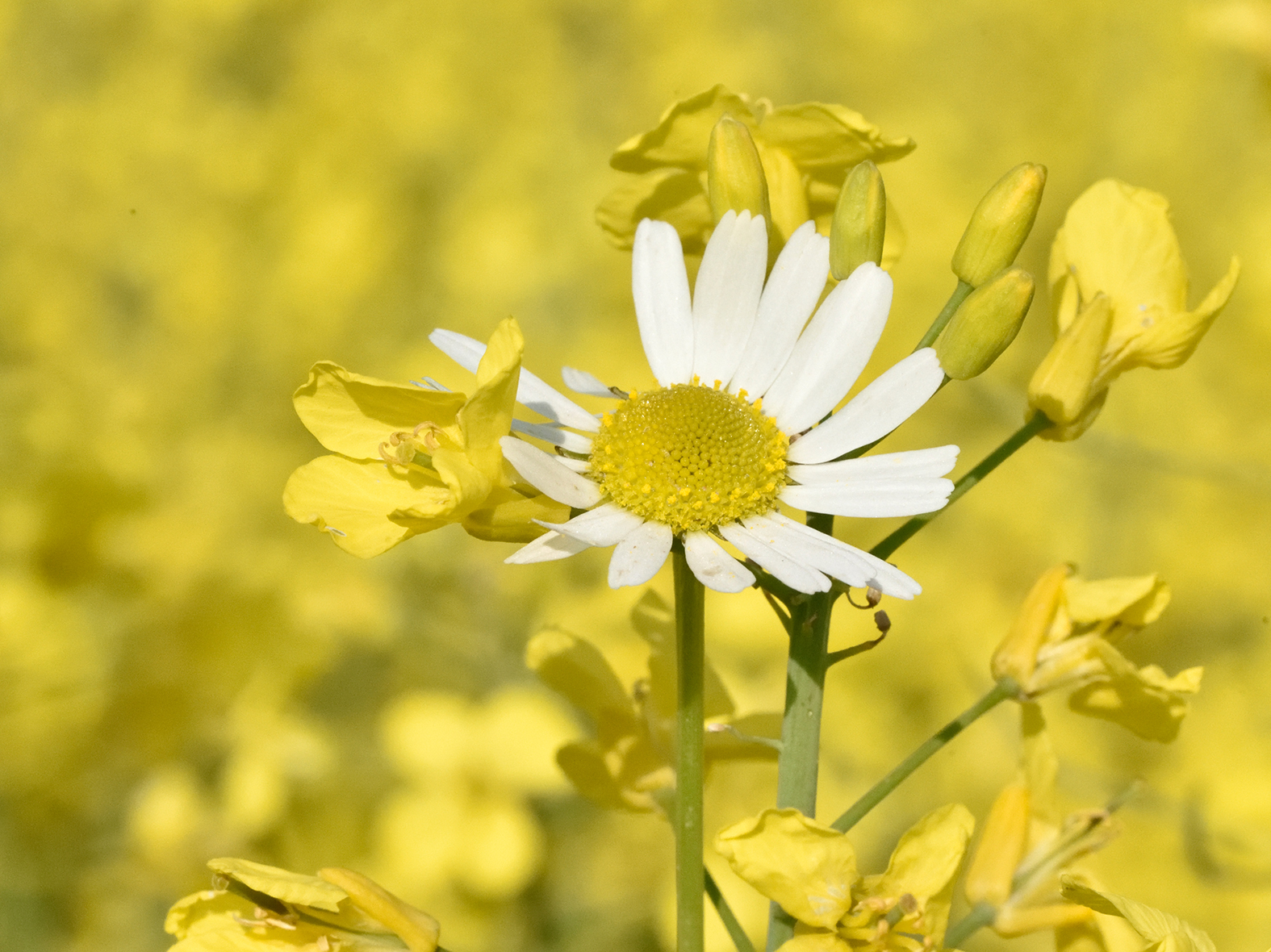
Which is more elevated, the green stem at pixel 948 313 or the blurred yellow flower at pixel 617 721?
the green stem at pixel 948 313

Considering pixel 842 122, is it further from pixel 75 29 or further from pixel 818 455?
pixel 75 29

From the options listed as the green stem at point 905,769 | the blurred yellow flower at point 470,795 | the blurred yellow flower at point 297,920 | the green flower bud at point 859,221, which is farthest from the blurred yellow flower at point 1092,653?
the blurred yellow flower at point 470,795

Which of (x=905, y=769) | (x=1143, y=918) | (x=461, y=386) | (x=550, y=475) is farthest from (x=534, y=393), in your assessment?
(x=461, y=386)

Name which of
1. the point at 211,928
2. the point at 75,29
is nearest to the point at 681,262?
the point at 211,928

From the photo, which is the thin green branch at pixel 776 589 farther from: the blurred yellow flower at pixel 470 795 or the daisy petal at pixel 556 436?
the blurred yellow flower at pixel 470 795

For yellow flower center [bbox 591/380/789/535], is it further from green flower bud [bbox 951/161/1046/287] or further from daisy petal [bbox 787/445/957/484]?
green flower bud [bbox 951/161/1046/287]

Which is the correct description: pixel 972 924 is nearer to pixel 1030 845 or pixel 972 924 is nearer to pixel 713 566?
pixel 1030 845
